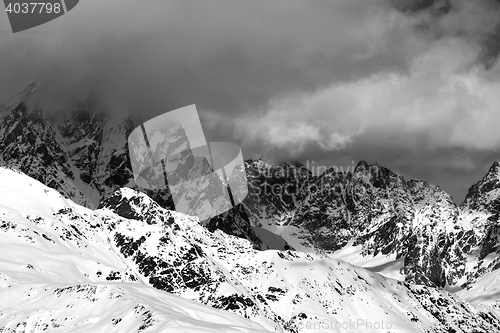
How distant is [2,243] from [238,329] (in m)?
122

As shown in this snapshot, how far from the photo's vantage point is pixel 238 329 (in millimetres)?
90125

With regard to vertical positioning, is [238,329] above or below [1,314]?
below

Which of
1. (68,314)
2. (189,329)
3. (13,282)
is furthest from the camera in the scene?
(13,282)

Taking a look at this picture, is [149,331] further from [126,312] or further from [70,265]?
[70,265]

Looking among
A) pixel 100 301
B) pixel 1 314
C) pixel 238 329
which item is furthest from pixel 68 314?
pixel 238 329

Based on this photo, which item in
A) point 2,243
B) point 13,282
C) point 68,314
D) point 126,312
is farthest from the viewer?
point 2,243

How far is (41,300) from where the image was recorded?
115250mm

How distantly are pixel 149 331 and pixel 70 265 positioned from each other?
123 m

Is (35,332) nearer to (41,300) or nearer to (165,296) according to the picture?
(41,300)

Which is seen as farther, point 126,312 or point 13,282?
point 13,282

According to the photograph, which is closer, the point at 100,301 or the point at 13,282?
the point at 100,301

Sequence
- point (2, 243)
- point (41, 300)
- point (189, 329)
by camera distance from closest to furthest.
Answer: point (189, 329) < point (41, 300) < point (2, 243)

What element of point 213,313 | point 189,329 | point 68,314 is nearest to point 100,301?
point 68,314

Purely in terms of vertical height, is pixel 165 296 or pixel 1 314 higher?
pixel 1 314
